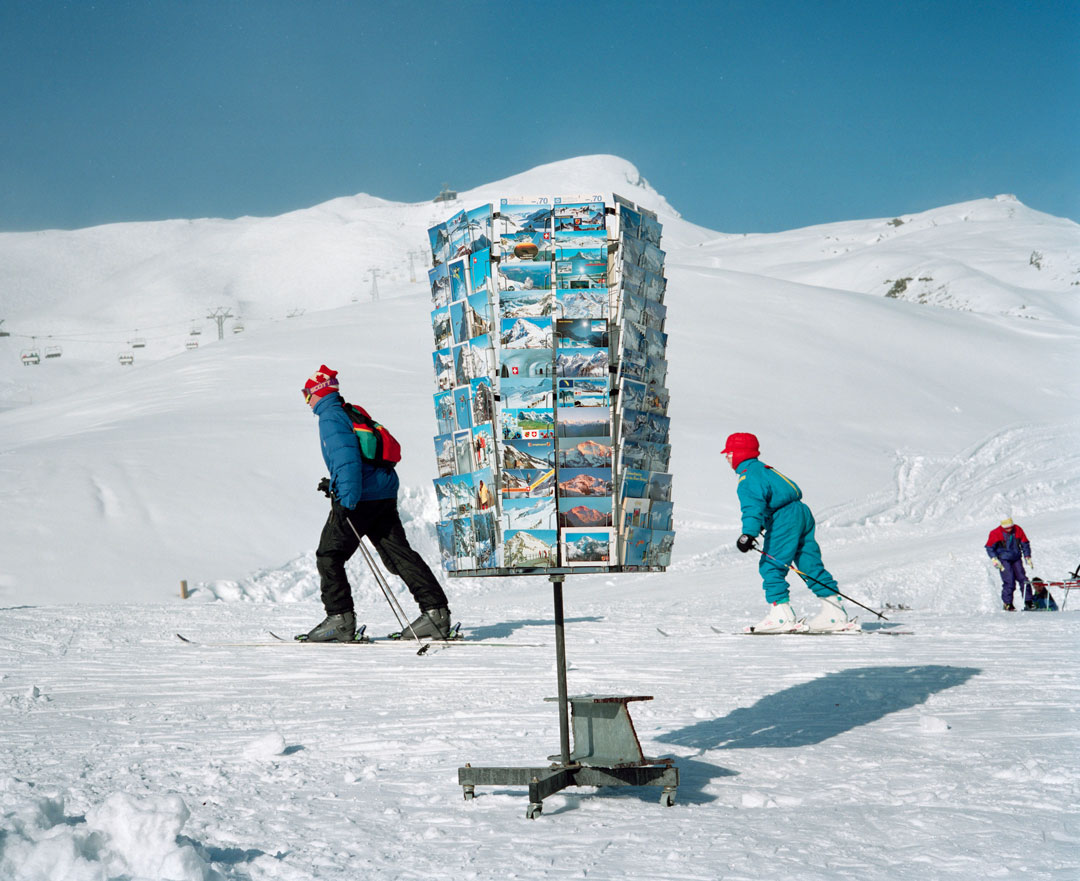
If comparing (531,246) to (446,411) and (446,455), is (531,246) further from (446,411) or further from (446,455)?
(446,455)

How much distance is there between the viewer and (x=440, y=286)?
493 cm

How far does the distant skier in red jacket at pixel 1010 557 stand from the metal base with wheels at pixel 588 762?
11.4 meters

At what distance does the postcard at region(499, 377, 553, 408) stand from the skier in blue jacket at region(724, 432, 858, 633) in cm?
447

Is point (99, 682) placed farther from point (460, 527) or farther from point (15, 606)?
point (15, 606)

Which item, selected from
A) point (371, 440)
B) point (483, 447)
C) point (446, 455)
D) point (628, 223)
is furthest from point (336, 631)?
point (628, 223)

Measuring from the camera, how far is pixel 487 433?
4.64 metres

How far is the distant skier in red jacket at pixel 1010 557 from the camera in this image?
47.3ft

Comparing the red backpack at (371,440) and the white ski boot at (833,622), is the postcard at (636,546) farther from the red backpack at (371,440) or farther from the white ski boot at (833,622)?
the white ski boot at (833,622)

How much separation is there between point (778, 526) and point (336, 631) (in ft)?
12.1

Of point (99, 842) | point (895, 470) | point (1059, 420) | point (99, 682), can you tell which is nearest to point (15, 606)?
point (99, 682)

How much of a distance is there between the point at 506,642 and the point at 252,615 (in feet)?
12.1

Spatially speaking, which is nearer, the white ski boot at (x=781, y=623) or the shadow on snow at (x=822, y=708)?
the shadow on snow at (x=822, y=708)

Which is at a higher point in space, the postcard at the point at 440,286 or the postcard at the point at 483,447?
the postcard at the point at 440,286

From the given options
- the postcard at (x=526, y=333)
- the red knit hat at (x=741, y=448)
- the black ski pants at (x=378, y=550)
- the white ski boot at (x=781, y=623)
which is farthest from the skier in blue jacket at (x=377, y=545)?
the postcard at (x=526, y=333)
